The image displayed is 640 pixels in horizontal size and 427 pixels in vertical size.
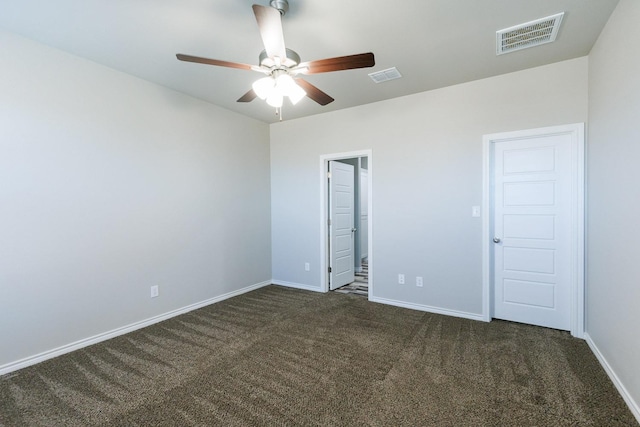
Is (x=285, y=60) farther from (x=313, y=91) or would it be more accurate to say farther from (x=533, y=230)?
(x=533, y=230)

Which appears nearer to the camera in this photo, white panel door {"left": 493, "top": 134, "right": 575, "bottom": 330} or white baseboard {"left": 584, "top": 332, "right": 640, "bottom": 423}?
white baseboard {"left": 584, "top": 332, "right": 640, "bottom": 423}

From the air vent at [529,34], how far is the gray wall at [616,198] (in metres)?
0.35

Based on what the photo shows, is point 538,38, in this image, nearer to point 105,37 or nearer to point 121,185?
point 105,37

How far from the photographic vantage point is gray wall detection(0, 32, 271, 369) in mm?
2436

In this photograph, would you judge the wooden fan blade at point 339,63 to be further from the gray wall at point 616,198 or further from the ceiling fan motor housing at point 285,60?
the gray wall at point 616,198

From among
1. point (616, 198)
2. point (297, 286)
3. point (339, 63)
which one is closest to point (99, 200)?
point (339, 63)

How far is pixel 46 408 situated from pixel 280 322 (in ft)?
6.47

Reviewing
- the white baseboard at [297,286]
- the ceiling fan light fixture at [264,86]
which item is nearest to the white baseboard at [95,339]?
the white baseboard at [297,286]

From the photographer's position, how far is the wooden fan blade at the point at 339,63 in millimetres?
1888

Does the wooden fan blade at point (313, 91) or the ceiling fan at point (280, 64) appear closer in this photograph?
the ceiling fan at point (280, 64)

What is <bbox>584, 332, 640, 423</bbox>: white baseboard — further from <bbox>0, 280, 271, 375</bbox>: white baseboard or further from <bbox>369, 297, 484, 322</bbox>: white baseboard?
<bbox>0, 280, 271, 375</bbox>: white baseboard

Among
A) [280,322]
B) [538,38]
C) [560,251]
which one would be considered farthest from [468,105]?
[280,322]

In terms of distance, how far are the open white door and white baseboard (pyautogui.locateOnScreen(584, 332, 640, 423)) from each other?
1.11 feet

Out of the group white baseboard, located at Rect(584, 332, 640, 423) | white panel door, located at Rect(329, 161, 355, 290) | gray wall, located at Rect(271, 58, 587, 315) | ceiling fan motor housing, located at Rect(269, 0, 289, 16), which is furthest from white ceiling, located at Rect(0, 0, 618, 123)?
white baseboard, located at Rect(584, 332, 640, 423)
